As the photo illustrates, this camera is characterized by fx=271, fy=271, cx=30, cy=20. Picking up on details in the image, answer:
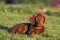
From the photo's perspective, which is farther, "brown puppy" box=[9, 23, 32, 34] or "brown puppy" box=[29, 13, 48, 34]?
"brown puppy" box=[9, 23, 32, 34]

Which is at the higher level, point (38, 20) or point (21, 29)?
point (38, 20)

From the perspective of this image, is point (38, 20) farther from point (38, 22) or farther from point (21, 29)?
point (21, 29)

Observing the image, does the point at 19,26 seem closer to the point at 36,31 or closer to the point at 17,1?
the point at 36,31

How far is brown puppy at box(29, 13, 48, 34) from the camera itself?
8.52 m

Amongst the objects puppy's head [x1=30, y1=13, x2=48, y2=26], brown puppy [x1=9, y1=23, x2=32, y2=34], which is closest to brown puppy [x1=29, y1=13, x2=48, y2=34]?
puppy's head [x1=30, y1=13, x2=48, y2=26]

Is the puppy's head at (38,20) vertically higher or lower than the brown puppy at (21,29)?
higher

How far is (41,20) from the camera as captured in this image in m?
8.52

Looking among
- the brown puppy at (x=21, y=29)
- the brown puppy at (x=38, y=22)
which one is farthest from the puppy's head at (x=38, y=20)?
the brown puppy at (x=21, y=29)

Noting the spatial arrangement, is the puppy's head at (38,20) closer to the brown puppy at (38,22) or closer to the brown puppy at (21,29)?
the brown puppy at (38,22)

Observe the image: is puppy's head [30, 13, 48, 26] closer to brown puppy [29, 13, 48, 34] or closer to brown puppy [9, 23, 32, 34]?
brown puppy [29, 13, 48, 34]

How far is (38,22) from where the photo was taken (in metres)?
8.49

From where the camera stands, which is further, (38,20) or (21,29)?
(21,29)

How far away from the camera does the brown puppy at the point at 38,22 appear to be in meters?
8.52

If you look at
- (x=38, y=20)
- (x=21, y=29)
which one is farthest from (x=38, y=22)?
(x=21, y=29)
